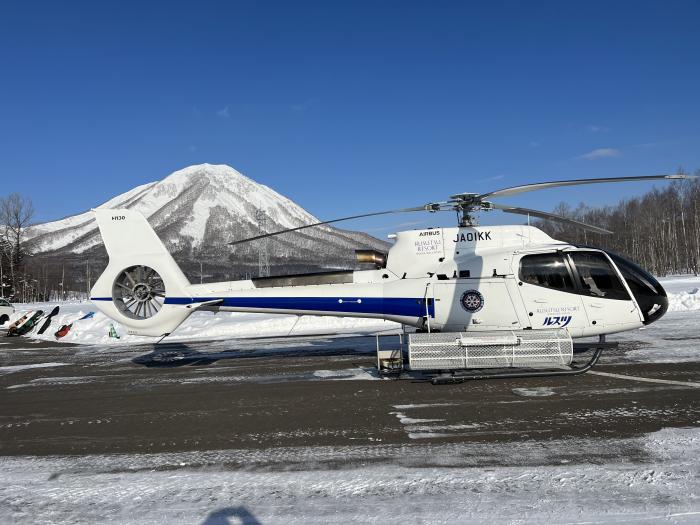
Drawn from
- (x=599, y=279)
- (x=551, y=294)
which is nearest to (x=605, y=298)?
(x=599, y=279)

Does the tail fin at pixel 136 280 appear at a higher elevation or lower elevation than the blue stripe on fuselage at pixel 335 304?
higher

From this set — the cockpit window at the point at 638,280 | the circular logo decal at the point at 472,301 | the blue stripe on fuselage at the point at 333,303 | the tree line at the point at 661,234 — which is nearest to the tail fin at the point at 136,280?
the blue stripe on fuselage at the point at 333,303

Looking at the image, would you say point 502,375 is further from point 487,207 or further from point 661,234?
point 661,234

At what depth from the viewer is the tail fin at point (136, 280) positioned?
A: 34.6 feet

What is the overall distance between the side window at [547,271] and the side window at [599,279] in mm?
271

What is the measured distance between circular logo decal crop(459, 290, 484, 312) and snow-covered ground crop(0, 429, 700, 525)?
14.7 feet

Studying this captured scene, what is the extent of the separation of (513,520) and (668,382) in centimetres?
587

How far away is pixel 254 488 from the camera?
4586 mm

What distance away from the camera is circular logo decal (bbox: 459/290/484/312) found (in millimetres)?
9852

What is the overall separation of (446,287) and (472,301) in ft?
2.00

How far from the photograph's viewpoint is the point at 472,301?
9.91 m

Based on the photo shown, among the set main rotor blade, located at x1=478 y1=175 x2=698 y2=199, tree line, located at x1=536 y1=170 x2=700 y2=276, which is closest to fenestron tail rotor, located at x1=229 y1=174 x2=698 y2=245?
main rotor blade, located at x1=478 y1=175 x2=698 y2=199

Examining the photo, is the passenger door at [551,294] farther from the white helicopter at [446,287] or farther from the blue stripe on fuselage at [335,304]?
the blue stripe on fuselage at [335,304]

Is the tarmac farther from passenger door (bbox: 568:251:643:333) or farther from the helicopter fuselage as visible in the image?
the helicopter fuselage
